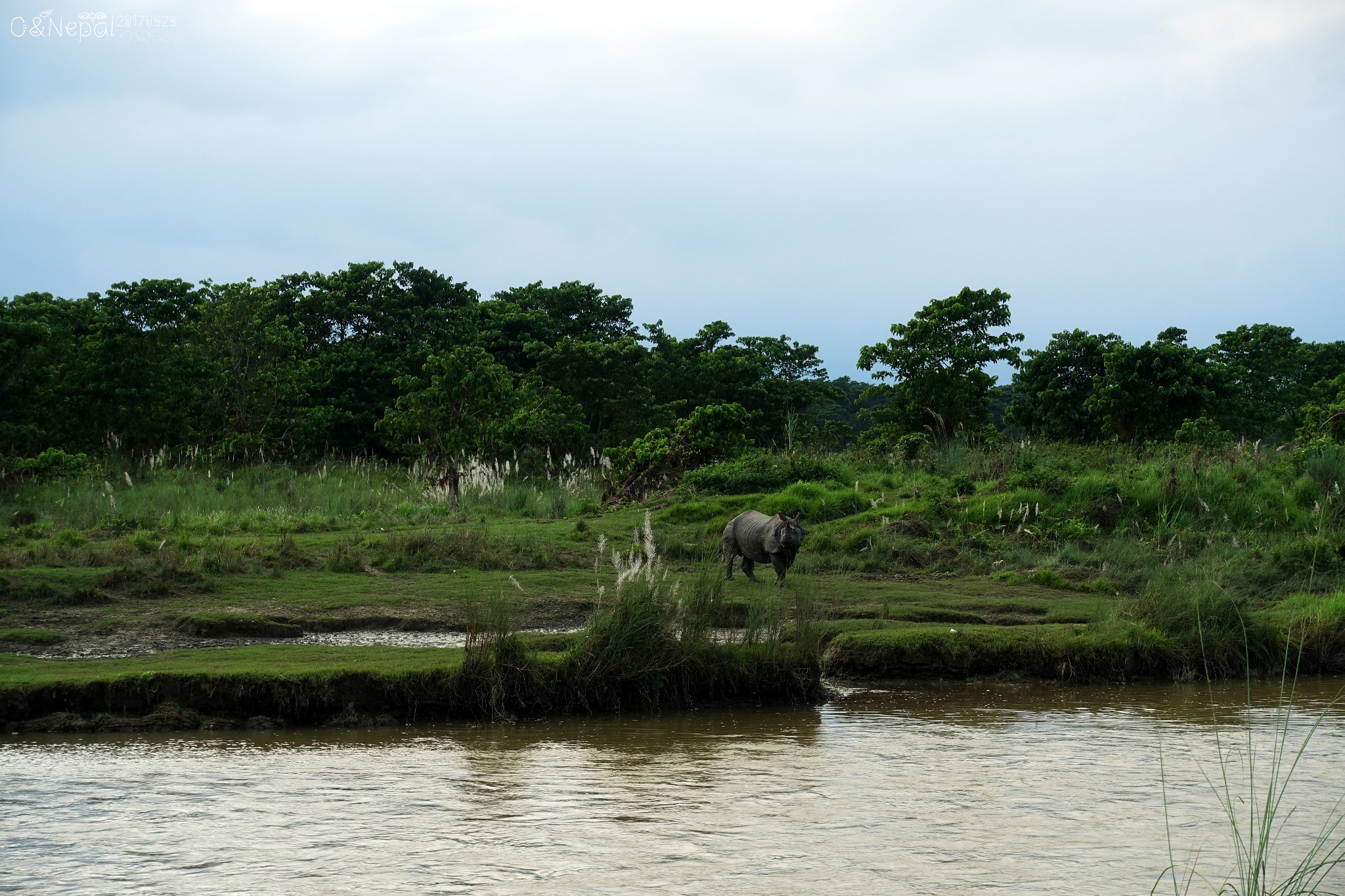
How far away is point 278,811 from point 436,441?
15878 mm

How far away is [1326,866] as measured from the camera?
5422mm

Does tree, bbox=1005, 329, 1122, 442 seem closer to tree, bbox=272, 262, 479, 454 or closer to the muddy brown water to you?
tree, bbox=272, 262, 479, 454

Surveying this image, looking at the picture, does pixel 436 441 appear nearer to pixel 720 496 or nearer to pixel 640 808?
pixel 720 496

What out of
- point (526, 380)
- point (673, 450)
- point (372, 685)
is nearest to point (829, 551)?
point (673, 450)

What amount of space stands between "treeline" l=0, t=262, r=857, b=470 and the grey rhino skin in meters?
6.15

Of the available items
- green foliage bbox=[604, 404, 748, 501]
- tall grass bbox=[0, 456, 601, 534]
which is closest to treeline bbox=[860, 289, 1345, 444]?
green foliage bbox=[604, 404, 748, 501]

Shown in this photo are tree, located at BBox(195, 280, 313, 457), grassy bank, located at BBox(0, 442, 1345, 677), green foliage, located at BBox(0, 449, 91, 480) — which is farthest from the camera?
tree, located at BBox(195, 280, 313, 457)

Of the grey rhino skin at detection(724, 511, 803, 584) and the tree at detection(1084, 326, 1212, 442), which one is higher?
the tree at detection(1084, 326, 1212, 442)

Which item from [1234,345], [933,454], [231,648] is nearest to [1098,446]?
[933,454]

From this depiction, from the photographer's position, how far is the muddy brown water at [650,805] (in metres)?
5.16

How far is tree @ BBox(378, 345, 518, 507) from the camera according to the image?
2119 cm

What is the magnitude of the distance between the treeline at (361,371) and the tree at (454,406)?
43 mm

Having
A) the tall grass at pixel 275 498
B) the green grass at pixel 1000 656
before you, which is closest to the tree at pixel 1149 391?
the tall grass at pixel 275 498

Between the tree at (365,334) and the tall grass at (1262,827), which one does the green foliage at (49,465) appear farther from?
the tall grass at (1262,827)
